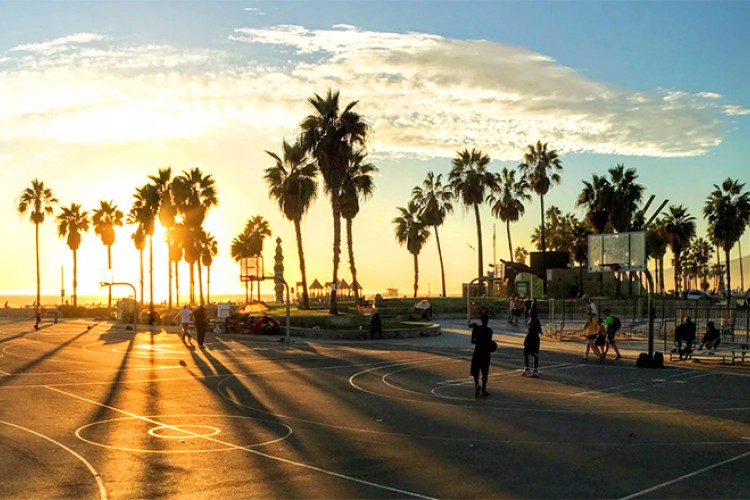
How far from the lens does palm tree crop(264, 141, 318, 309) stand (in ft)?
186

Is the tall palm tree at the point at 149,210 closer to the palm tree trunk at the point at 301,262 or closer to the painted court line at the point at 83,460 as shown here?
the palm tree trunk at the point at 301,262

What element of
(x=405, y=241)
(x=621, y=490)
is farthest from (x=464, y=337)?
(x=405, y=241)

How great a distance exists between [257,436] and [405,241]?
8326cm

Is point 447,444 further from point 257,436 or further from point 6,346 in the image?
point 6,346

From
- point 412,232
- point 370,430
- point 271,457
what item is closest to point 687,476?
point 370,430

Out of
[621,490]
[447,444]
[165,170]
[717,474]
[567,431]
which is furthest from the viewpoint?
[165,170]

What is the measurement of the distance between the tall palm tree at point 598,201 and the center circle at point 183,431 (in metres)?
65.2

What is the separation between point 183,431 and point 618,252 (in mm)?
29130

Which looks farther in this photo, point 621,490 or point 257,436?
point 257,436

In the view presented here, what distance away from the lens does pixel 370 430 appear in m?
14.1

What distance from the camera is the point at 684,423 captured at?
580 inches

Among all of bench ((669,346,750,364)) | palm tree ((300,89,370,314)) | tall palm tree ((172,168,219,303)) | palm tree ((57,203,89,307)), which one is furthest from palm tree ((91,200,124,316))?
bench ((669,346,750,364))

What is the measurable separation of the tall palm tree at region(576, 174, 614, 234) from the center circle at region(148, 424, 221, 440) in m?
65.2

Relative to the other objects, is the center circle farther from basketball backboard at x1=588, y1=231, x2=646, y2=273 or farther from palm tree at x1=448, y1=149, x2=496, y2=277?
palm tree at x1=448, y1=149, x2=496, y2=277
